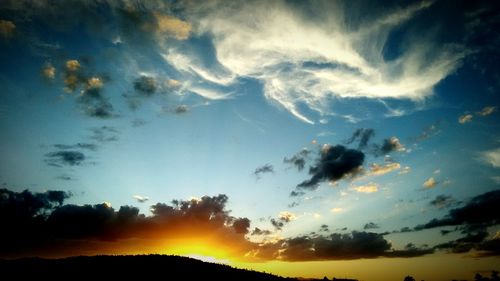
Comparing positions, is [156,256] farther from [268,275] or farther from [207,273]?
[268,275]

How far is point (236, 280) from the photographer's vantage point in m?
64.8

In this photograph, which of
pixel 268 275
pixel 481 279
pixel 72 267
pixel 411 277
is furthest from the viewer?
pixel 481 279

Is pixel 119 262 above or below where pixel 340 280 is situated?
above

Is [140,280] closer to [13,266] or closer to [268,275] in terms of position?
[13,266]

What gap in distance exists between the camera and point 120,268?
57.6 metres

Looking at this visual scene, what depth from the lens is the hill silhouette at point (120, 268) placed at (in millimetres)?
52562

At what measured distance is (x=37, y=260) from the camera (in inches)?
2350

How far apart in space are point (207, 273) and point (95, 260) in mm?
23034

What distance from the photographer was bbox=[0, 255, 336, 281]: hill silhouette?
172ft

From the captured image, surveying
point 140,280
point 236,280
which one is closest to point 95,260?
point 140,280

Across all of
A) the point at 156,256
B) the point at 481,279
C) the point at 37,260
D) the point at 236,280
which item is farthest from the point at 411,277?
the point at 37,260

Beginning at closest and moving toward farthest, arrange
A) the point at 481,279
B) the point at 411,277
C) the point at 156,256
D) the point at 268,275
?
the point at 156,256
the point at 268,275
the point at 411,277
the point at 481,279

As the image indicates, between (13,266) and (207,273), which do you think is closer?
(13,266)

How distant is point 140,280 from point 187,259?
20.7 m
